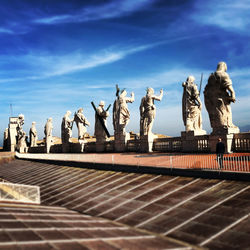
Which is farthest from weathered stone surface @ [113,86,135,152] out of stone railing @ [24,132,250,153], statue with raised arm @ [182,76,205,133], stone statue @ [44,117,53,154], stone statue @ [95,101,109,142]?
stone statue @ [44,117,53,154]

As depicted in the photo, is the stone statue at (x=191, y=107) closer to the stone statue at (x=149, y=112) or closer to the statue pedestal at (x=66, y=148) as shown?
the stone statue at (x=149, y=112)

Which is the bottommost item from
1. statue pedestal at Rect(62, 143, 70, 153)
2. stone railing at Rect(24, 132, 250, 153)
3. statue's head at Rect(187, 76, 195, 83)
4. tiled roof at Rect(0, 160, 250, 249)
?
tiled roof at Rect(0, 160, 250, 249)

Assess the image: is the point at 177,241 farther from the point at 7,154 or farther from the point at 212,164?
the point at 7,154

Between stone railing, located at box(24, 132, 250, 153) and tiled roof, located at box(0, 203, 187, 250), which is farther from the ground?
stone railing, located at box(24, 132, 250, 153)

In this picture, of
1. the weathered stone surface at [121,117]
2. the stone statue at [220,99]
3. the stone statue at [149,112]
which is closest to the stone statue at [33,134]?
the weathered stone surface at [121,117]

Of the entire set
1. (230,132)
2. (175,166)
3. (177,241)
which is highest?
(230,132)

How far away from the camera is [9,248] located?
4.14 metres

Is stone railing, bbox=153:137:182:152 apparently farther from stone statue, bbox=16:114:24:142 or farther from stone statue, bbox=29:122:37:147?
stone statue, bbox=16:114:24:142

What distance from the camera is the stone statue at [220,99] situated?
1384 centimetres

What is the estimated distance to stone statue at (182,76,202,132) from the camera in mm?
16922

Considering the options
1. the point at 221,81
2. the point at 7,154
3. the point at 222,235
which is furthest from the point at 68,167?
the point at 7,154

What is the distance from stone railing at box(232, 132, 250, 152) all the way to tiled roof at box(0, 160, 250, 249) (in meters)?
5.07

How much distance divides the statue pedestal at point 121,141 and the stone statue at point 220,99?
832cm

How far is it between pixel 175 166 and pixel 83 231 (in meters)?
5.06
